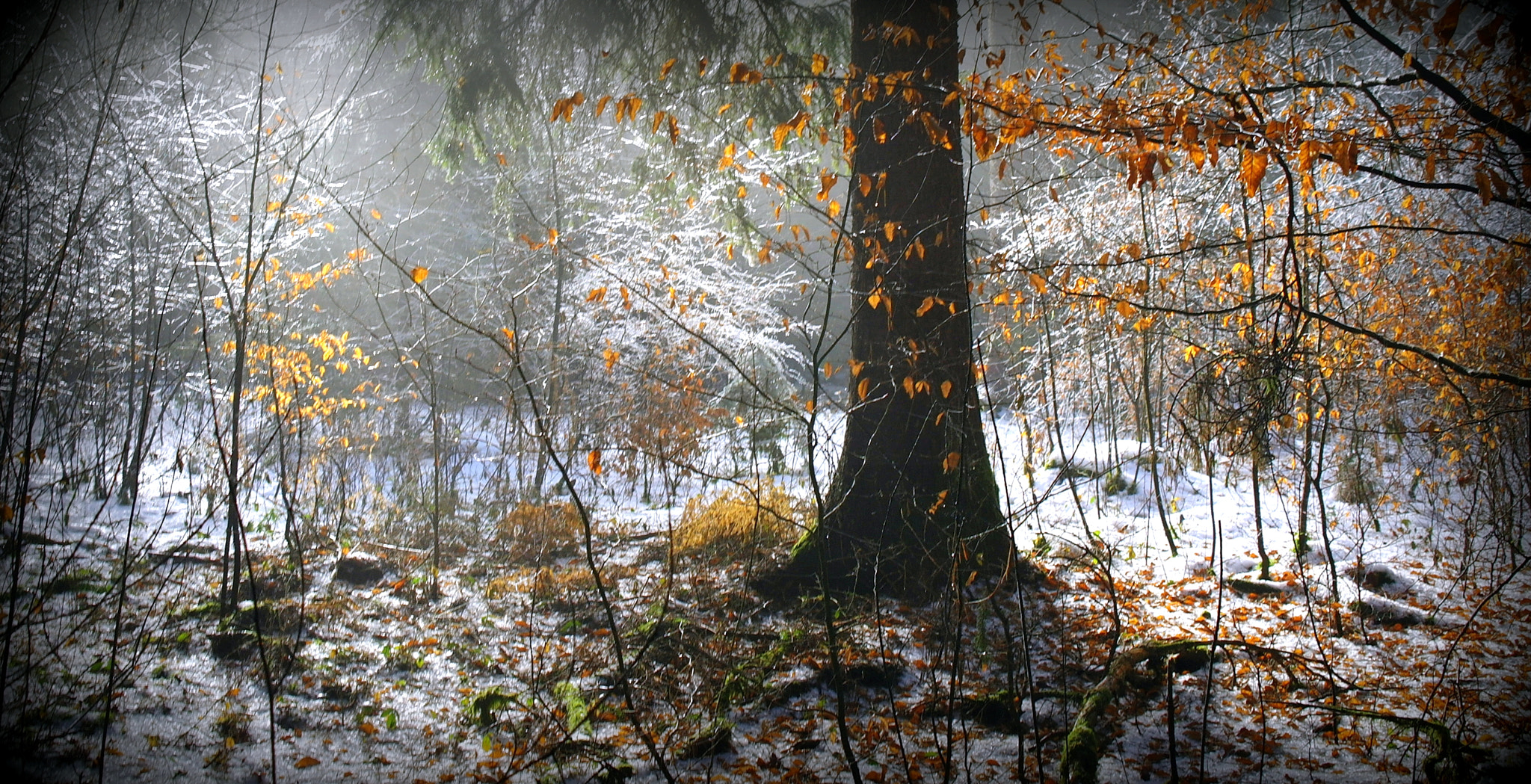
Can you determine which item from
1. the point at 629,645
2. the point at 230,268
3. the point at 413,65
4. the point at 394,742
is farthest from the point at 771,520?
the point at 230,268

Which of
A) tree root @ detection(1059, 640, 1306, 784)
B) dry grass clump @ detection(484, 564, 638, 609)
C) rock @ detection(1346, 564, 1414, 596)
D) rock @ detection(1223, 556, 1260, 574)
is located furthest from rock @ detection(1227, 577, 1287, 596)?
dry grass clump @ detection(484, 564, 638, 609)

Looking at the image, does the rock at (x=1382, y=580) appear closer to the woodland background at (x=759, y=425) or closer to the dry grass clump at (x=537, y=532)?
the woodland background at (x=759, y=425)

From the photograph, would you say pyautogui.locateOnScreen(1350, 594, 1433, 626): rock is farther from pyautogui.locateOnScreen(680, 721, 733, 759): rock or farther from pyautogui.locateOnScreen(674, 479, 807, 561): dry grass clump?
pyautogui.locateOnScreen(680, 721, 733, 759): rock

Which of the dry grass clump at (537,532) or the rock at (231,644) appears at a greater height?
the dry grass clump at (537,532)

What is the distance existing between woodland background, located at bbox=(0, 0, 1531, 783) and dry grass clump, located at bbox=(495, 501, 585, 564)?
0.17ft

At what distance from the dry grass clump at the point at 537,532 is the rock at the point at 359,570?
34.8 inches

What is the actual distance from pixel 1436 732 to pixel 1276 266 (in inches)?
161

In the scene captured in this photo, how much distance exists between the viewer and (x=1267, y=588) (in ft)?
15.7

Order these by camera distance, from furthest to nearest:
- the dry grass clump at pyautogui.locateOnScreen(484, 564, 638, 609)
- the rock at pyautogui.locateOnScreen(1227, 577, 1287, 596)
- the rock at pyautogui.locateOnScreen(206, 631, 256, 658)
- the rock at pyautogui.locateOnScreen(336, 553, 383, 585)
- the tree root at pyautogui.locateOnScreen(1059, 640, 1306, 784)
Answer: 1. the rock at pyautogui.locateOnScreen(336, 553, 383, 585)
2. the rock at pyautogui.locateOnScreen(1227, 577, 1287, 596)
3. the dry grass clump at pyautogui.locateOnScreen(484, 564, 638, 609)
4. the rock at pyautogui.locateOnScreen(206, 631, 256, 658)
5. the tree root at pyautogui.locateOnScreen(1059, 640, 1306, 784)

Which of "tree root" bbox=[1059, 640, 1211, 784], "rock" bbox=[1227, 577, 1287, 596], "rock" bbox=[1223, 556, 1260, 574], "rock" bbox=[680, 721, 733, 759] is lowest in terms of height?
"rock" bbox=[680, 721, 733, 759]

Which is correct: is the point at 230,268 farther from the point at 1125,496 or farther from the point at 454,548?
the point at 1125,496

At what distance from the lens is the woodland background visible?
2793 mm

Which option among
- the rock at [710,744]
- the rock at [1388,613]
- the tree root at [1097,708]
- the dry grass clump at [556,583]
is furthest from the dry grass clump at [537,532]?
the rock at [1388,613]

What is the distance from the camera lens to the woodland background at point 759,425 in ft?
9.16
